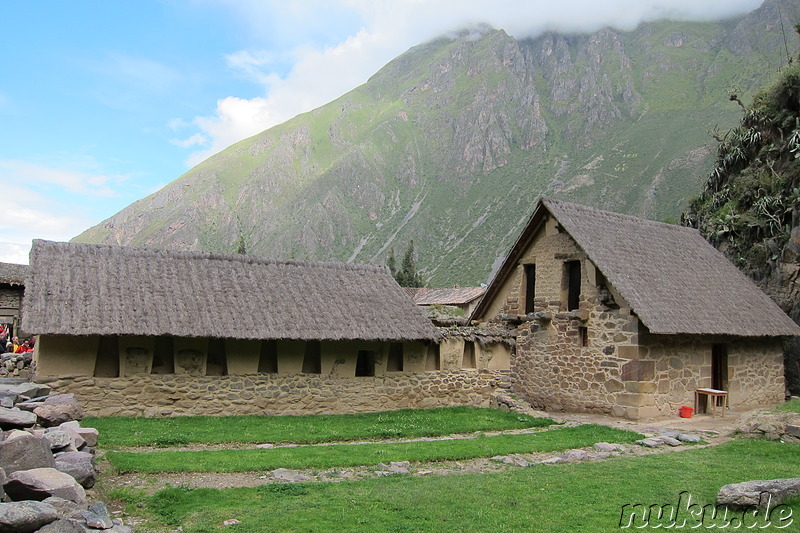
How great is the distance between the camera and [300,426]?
1446 centimetres

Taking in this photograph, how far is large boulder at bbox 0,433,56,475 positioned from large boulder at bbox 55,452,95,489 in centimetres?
37

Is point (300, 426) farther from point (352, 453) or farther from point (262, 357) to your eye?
point (352, 453)

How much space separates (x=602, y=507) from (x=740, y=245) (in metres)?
22.8

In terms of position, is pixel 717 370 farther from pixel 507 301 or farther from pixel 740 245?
pixel 740 245

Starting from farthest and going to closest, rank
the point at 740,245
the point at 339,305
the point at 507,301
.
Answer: the point at 740,245 < the point at 507,301 < the point at 339,305

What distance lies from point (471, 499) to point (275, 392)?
9031 mm

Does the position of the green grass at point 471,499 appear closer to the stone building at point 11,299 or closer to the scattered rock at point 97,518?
the scattered rock at point 97,518

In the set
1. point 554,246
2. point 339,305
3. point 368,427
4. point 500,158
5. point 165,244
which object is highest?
point 500,158

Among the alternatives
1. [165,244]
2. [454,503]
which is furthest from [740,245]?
[165,244]

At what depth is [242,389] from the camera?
1591cm

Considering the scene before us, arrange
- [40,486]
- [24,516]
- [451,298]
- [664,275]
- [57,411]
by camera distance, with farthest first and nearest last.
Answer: [451,298] < [664,275] < [57,411] < [40,486] < [24,516]

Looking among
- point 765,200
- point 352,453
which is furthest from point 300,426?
point 765,200

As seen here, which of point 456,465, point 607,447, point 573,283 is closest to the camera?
point 456,465

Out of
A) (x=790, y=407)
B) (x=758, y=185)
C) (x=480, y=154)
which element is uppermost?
(x=480, y=154)
